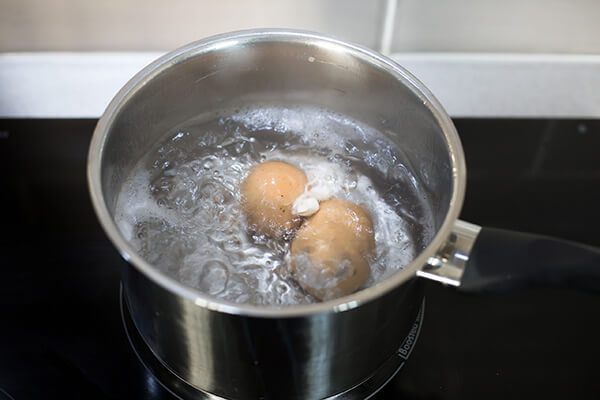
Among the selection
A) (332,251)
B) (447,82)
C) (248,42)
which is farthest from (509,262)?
(447,82)

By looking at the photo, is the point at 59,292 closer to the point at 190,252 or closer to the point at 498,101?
the point at 190,252

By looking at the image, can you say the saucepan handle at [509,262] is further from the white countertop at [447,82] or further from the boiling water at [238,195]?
the white countertop at [447,82]

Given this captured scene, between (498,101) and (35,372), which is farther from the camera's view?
(498,101)

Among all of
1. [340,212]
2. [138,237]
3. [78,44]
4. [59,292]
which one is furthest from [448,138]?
[78,44]

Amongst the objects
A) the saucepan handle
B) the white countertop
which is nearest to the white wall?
the white countertop

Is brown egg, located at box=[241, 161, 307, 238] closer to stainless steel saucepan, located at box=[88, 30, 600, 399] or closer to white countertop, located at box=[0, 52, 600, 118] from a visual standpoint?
stainless steel saucepan, located at box=[88, 30, 600, 399]
